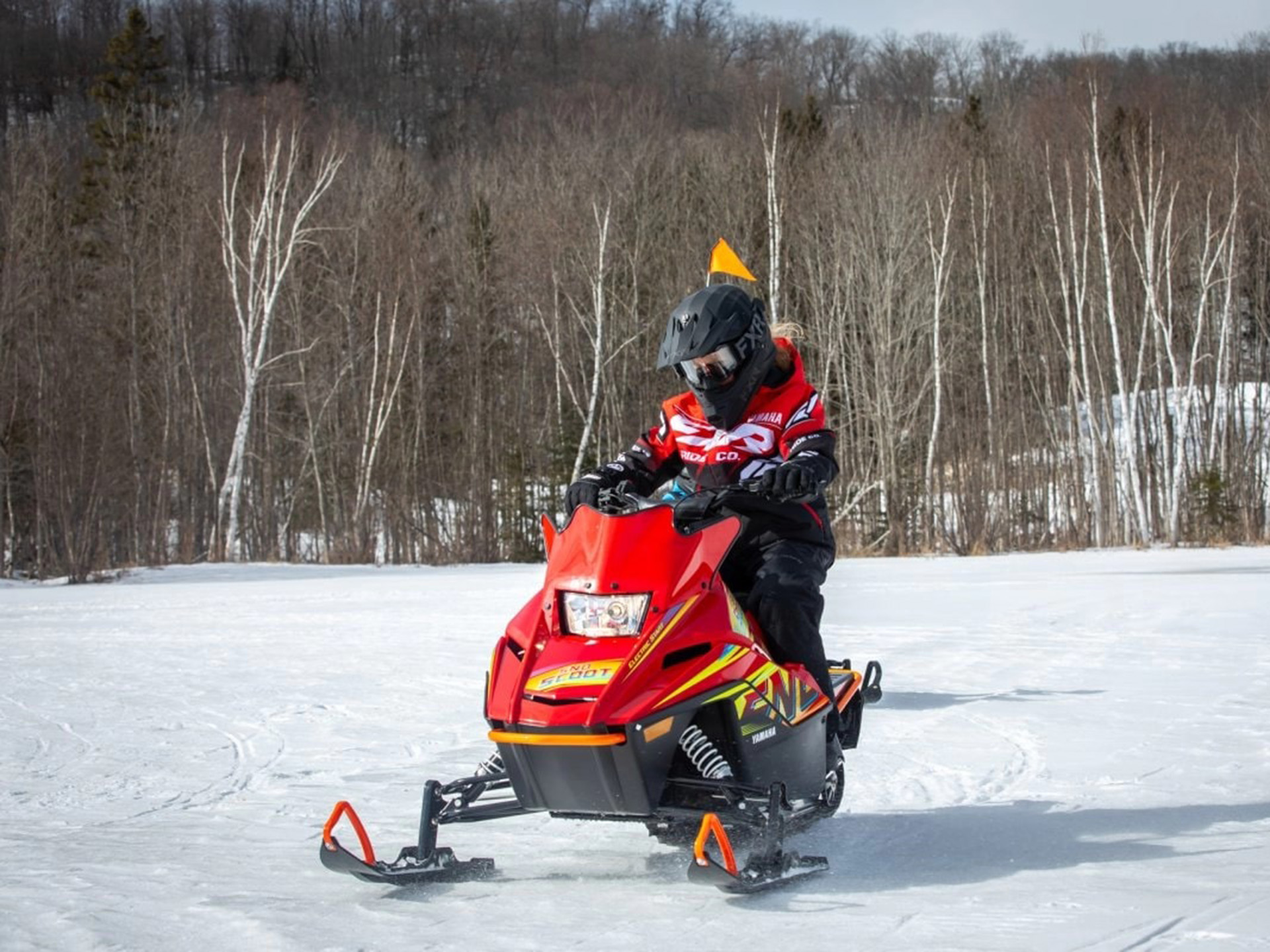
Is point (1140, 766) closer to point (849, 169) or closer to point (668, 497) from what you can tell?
point (668, 497)

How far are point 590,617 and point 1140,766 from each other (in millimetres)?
2941

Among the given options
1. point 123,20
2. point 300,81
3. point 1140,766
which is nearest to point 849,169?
point 1140,766

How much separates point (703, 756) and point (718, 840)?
306 millimetres

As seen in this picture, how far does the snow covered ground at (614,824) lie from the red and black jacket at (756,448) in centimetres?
109

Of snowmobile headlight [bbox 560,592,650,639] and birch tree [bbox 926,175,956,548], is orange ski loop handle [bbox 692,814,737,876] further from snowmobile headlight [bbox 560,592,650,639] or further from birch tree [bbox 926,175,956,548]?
birch tree [bbox 926,175,956,548]

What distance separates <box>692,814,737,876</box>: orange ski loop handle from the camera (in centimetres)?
367

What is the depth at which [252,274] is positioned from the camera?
25.2 m

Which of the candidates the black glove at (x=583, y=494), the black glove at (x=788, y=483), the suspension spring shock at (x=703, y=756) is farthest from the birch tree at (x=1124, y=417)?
the suspension spring shock at (x=703, y=756)

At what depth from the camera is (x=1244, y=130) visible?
31.1 metres

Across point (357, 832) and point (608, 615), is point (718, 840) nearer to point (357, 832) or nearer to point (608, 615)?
point (608, 615)

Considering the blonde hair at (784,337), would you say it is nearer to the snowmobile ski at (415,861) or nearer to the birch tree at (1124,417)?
the snowmobile ski at (415,861)

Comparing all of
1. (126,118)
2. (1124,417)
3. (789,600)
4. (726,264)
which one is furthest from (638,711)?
(126,118)

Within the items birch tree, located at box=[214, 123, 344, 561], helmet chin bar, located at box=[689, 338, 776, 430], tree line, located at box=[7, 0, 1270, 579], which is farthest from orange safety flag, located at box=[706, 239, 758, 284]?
birch tree, located at box=[214, 123, 344, 561]

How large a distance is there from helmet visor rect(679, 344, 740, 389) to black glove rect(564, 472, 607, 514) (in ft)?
1.58
